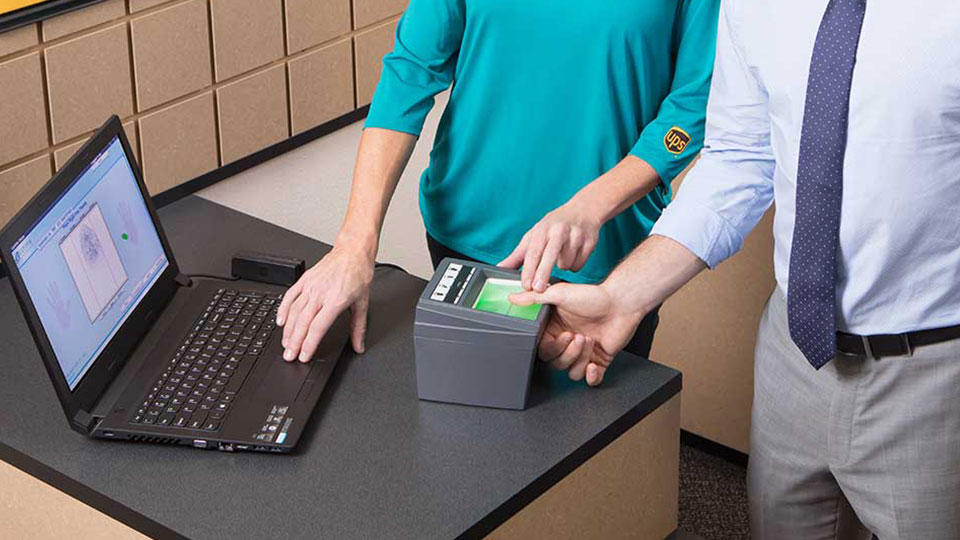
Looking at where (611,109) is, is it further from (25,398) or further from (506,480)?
(25,398)

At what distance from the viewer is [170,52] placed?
274 centimetres

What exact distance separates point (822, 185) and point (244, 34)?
165cm

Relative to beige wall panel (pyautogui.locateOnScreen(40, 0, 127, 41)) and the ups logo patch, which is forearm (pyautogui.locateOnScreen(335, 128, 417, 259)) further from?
beige wall panel (pyautogui.locateOnScreen(40, 0, 127, 41))

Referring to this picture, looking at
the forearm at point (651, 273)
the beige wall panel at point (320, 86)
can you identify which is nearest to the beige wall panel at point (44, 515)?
the forearm at point (651, 273)

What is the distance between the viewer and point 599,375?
1720 millimetres

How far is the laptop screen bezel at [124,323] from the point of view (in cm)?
155

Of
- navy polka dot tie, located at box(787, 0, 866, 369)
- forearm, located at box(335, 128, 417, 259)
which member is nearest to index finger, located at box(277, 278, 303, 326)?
forearm, located at box(335, 128, 417, 259)

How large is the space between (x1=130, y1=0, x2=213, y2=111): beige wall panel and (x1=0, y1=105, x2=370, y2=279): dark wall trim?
201 mm

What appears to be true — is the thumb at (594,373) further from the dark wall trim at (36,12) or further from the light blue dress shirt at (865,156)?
the dark wall trim at (36,12)

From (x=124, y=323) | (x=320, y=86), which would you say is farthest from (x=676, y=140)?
(x=320, y=86)

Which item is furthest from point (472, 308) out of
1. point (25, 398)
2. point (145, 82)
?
point (145, 82)

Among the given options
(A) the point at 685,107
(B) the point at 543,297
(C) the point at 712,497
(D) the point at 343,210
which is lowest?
(C) the point at 712,497

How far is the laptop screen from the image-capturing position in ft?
5.24

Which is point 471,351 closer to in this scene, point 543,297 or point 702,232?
point 543,297
